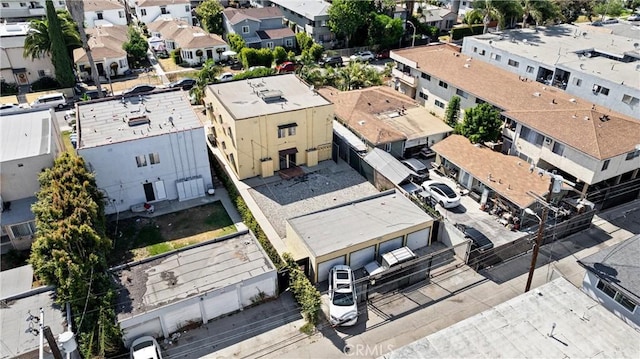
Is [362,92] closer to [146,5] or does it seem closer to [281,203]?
[281,203]

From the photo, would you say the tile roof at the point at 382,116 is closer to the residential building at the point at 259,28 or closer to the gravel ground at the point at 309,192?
the gravel ground at the point at 309,192

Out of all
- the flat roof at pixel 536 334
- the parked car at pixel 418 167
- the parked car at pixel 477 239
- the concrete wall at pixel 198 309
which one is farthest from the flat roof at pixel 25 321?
the parked car at pixel 418 167

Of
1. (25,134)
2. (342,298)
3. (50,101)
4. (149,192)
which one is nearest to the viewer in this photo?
(342,298)

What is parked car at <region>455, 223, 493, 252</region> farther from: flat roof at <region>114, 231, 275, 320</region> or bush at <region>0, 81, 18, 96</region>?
bush at <region>0, 81, 18, 96</region>

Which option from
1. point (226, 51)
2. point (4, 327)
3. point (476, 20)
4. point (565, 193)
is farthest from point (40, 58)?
point (476, 20)

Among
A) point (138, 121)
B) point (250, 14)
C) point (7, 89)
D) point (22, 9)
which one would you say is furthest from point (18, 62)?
point (250, 14)

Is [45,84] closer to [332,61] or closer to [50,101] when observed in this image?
[50,101]
